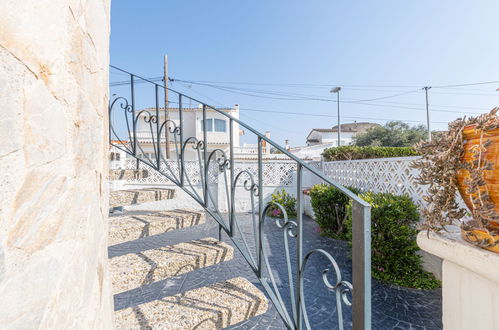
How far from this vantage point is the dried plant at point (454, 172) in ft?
2.48

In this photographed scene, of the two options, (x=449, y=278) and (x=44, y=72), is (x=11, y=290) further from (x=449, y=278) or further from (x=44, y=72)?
(x=449, y=278)

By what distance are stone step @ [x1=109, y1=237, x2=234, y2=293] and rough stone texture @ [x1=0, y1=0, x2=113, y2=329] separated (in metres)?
0.45

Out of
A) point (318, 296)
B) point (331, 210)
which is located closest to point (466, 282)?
point (318, 296)

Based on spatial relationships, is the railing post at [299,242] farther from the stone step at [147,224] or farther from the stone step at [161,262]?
the stone step at [147,224]

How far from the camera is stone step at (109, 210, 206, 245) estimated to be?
1396mm

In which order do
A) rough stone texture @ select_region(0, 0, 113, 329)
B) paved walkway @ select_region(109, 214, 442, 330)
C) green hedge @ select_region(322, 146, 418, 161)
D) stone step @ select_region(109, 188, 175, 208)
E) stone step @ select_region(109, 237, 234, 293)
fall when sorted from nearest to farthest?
rough stone texture @ select_region(0, 0, 113, 329)
stone step @ select_region(109, 237, 234, 293)
stone step @ select_region(109, 188, 175, 208)
paved walkway @ select_region(109, 214, 442, 330)
green hedge @ select_region(322, 146, 418, 161)

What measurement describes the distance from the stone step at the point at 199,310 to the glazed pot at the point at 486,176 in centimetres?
93

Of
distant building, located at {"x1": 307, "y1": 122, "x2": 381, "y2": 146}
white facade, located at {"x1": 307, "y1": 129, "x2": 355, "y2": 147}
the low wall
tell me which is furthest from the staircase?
white facade, located at {"x1": 307, "y1": 129, "x2": 355, "y2": 147}

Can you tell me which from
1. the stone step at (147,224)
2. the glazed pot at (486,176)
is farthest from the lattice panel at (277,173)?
the glazed pot at (486,176)

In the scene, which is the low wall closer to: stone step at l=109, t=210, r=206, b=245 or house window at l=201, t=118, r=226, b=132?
stone step at l=109, t=210, r=206, b=245

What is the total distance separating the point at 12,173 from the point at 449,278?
53.7 inches

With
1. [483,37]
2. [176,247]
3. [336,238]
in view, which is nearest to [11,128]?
[176,247]

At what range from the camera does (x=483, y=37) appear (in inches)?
211

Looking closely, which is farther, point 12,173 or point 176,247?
point 176,247
